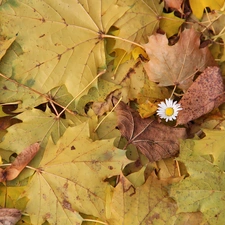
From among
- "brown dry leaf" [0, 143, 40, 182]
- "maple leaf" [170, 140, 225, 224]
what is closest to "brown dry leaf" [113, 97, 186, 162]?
"maple leaf" [170, 140, 225, 224]

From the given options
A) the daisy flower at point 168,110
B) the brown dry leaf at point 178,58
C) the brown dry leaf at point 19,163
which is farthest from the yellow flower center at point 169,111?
the brown dry leaf at point 19,163

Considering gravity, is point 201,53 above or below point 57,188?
above

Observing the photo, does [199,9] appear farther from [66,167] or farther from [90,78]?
[66,167]

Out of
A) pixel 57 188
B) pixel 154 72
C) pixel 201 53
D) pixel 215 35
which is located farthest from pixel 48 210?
pixel 215 35

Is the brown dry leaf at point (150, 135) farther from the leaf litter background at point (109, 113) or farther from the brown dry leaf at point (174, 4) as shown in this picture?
the brown dry leaf at point (174, 4)

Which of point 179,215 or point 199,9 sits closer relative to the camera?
point 179,215

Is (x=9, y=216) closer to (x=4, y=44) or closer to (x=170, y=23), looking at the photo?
(x=4, y=44)
